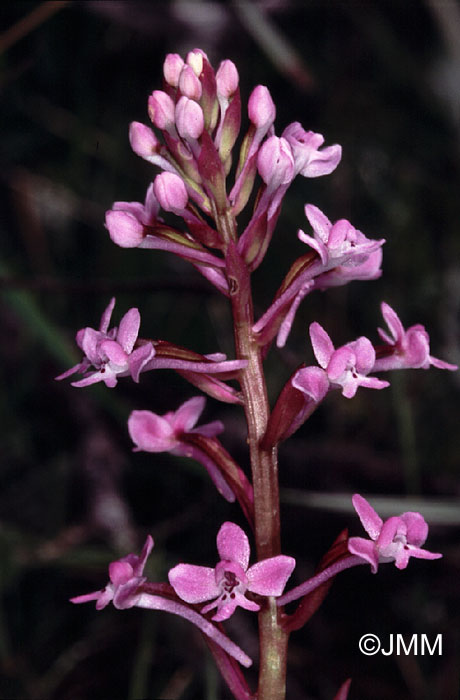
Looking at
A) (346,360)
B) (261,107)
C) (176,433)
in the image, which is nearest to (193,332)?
(176,433)

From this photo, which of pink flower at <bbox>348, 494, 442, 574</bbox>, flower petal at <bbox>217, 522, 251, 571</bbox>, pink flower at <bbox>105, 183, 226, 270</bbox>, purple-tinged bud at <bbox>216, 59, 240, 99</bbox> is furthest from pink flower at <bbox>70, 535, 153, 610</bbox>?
purple-tinged bud at <bbox>216, 59, 240, 99</bbox>

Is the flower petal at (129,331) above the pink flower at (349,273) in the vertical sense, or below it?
below

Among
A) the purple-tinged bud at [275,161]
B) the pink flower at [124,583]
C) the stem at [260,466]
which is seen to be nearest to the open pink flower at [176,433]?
the stem at [260,466]

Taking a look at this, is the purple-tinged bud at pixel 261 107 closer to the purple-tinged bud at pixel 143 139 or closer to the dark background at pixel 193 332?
the purple-tinged bud at pixel 143 139

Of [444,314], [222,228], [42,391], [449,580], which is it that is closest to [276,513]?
[222,228]

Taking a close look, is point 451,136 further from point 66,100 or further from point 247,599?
point 247,599

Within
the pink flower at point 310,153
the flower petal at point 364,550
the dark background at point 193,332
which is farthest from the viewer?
the dark background at point 193,332

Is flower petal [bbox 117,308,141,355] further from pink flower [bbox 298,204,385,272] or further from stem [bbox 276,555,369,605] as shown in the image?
stem [bbox 276,555,369,605]

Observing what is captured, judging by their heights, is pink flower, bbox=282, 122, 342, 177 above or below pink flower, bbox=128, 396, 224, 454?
above
